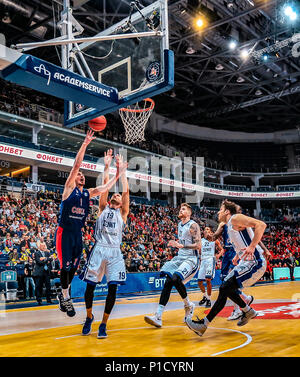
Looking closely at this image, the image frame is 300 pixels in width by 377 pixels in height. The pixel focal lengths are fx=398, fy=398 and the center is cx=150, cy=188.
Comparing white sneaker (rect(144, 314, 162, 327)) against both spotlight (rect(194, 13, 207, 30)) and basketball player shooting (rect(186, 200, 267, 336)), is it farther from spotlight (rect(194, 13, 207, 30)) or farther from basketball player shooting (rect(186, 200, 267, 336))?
spotlight (rect(194, 13, 207, 30))

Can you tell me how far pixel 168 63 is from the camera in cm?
645

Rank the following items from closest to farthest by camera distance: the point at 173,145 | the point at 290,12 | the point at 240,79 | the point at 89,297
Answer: the point at 89,297 < the point at 290,12 < the point at 240,79 < the point at 173,145

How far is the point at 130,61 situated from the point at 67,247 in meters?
3.55

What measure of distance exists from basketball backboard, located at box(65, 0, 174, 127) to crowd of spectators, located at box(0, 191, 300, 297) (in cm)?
774

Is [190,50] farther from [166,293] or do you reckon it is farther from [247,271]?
[247,271]

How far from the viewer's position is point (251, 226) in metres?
5.38

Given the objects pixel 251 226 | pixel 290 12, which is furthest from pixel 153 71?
pixel 290 12

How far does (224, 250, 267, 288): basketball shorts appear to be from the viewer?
5641 millimetres

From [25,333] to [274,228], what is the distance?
3442cm

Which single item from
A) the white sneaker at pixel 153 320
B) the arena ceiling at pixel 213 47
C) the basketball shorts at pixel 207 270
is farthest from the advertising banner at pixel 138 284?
the arena ceiling at pixel 213 47

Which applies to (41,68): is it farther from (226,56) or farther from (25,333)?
(226,56)

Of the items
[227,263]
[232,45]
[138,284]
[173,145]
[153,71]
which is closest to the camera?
[153,71]

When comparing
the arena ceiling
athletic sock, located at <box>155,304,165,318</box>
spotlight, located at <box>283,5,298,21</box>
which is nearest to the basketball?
athletic sock, located at <box>155,304,165,318</box>

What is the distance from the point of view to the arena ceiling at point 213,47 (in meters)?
20.4
